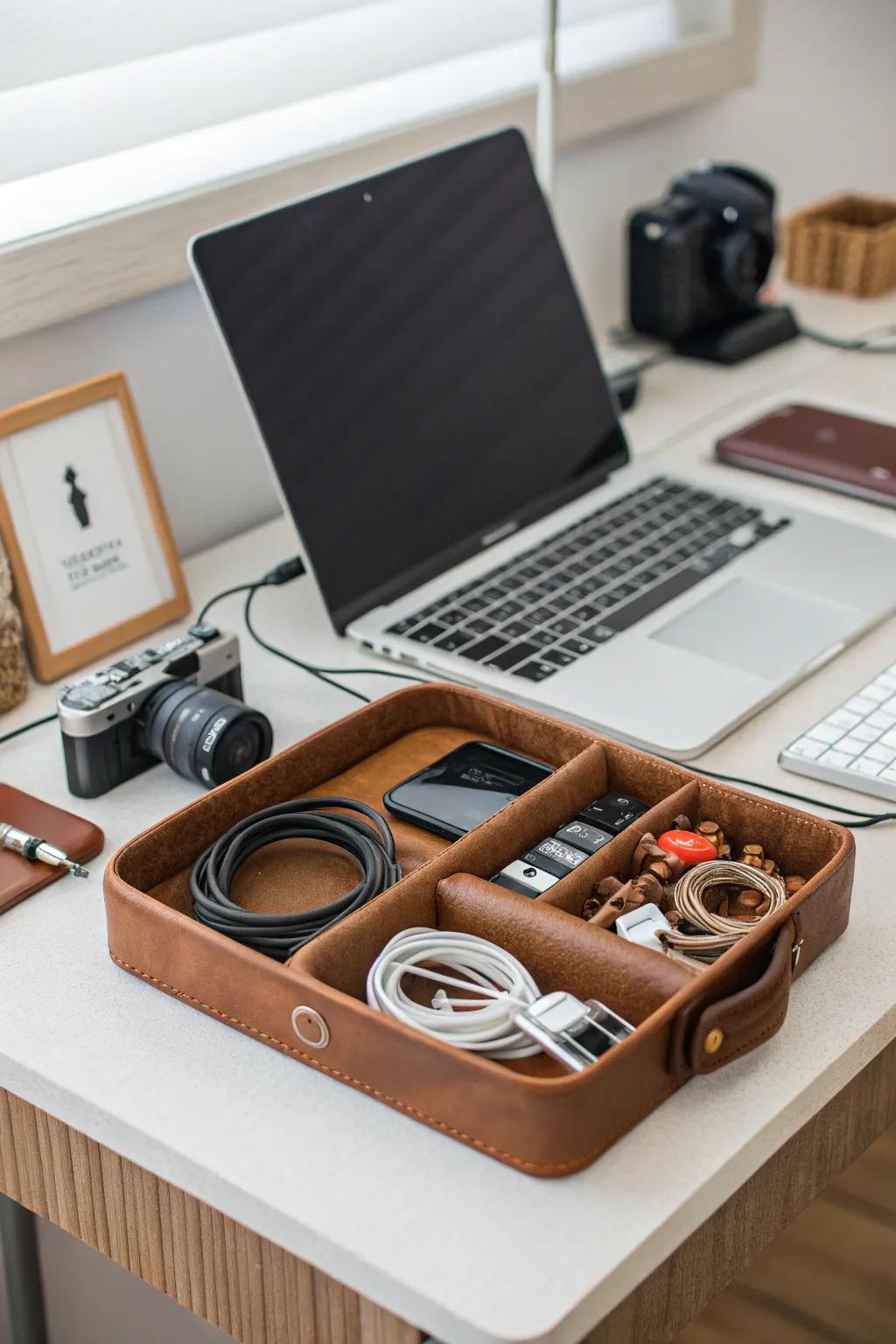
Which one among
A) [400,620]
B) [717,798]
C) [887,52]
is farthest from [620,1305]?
[887,52]

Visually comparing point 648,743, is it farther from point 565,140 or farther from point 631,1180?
point 565,140

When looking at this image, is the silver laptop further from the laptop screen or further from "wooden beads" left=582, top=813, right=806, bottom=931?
"wooden beads" left=582, top=813, right=806, bottom=931

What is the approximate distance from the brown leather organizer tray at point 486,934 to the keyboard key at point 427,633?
14cm

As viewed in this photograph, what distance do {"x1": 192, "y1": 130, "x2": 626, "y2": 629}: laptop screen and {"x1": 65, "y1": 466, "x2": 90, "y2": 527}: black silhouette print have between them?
0.48 ft

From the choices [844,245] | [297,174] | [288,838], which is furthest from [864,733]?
[844,245]

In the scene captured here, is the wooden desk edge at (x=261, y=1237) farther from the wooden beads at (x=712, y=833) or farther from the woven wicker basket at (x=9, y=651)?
the woven wicker basket at (x=9, y=651)

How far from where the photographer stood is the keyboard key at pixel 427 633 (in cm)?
115

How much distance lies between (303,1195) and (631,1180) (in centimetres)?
15

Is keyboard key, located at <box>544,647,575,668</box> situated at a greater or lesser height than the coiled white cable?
lesser

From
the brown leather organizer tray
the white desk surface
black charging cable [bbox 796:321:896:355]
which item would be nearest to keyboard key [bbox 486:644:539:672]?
the brown leather organizer tray

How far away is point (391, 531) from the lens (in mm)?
1204

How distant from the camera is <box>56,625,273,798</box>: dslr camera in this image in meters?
0.98

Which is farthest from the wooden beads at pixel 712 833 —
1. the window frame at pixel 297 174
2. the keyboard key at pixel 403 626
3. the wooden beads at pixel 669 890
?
the window frame at pixel 297 174

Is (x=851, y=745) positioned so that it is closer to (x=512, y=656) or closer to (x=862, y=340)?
(x=512, y=656)
